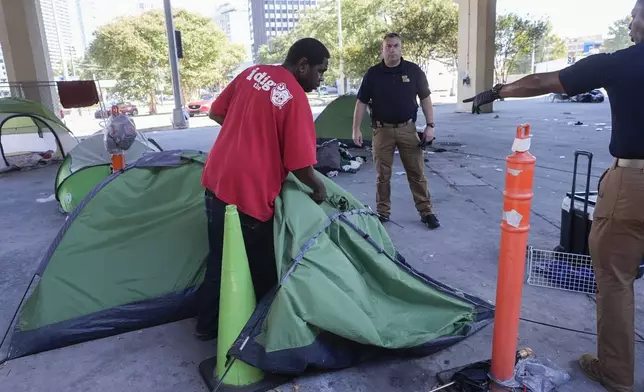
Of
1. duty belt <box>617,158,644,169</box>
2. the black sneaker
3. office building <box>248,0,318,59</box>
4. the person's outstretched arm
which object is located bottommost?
the black sneaker

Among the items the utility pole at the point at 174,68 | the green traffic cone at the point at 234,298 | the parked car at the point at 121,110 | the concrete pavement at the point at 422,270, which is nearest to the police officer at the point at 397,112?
the concrete pavement at the point at 422,270

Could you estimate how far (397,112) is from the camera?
15.0ft

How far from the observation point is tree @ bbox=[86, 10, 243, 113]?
30.2 m

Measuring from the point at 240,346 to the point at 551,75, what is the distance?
1.90m

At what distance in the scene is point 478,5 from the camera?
17.7m

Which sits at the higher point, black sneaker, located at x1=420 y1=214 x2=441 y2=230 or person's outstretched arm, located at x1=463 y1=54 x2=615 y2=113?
person's outstretched arm, located at x1=463 y1=54 x2=615 y2=113

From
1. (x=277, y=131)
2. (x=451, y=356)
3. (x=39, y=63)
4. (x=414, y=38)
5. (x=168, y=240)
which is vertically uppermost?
(x=414, y=38)

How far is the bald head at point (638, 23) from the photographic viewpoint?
6.48 feet

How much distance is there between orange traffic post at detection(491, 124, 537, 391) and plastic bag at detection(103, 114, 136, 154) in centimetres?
413

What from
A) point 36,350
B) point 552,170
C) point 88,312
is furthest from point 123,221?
point 552,170

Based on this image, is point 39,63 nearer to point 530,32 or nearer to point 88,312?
point 88,312

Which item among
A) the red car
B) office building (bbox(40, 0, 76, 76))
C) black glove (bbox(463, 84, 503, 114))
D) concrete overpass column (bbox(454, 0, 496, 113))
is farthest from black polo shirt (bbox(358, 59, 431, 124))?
office building (bbox(40, 0, 76, 76))

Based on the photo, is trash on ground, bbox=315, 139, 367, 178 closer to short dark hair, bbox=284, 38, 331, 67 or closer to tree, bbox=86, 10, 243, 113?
short dark hair, bbox=284, 38, 331, 67

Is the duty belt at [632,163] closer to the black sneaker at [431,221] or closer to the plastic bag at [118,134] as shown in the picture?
the black sneaker at [431,221]
